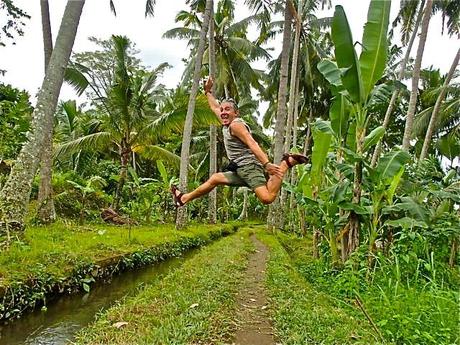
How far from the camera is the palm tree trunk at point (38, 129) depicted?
5.78 meters

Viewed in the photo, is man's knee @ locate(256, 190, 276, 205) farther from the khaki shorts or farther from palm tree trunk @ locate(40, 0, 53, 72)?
palm tree trunk @ locate(40, 0, 53, 72)

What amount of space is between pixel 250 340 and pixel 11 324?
2.39 m

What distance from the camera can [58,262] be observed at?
539 centimetres

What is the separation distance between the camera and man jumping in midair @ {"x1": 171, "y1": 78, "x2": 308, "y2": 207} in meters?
4.48

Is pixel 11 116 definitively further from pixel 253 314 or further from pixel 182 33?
pixel 182 33

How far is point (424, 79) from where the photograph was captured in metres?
25.1

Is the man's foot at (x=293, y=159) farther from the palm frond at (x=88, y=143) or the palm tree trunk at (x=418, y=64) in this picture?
the palm frond at (x=88, y=143)

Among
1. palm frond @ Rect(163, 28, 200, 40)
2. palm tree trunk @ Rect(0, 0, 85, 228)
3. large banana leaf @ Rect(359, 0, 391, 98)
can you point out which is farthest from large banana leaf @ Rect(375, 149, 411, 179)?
palm frond @ Rect(163, 28, 200, 40)

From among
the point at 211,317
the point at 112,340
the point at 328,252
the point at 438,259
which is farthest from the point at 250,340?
the point at 438,259

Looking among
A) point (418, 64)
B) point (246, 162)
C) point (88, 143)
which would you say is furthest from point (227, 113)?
point (88, 143)

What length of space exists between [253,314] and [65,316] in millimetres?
2054

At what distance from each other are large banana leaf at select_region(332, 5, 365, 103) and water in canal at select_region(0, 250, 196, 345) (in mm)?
4041

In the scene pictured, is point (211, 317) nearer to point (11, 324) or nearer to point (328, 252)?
point (11, 324)

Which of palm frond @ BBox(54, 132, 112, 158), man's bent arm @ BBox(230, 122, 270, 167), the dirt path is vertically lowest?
the dirt path
